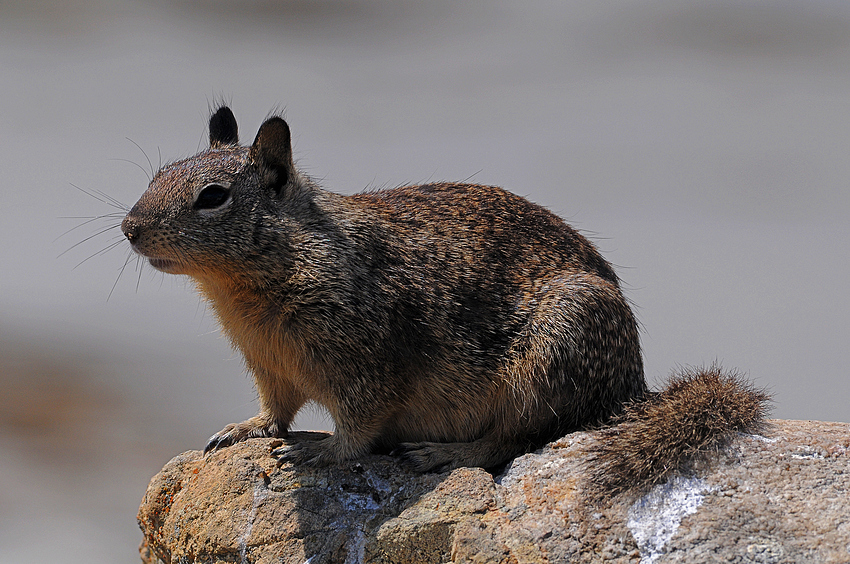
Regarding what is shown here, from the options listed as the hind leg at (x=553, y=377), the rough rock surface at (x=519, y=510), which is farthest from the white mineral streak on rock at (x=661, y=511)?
the hind leg at (x=553, y=377)

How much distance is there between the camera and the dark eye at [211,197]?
4.53 meters

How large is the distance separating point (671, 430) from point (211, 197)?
273 centimetres

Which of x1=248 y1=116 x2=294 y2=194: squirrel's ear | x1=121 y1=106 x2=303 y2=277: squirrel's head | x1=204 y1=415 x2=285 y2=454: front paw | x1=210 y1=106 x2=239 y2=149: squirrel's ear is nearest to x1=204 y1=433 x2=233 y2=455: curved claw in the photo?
x1=204 y1=415 x2=285 y2=454: front paw

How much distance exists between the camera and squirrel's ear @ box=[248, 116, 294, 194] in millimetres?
4656

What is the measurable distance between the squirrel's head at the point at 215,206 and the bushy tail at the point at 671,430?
7.10 ft

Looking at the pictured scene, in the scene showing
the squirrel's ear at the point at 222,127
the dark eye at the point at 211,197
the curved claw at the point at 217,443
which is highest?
the squirrel's ear at the point at 222,127

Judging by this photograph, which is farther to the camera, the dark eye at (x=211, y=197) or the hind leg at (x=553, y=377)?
the hind leg at (x=553, y=377)

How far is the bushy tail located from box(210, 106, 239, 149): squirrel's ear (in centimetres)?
299

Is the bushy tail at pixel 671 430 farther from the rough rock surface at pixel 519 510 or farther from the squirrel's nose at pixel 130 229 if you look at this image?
the squirrel's nose at pixel 130 229

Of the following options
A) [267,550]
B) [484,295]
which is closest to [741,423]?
[484,295]

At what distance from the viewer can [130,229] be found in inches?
173

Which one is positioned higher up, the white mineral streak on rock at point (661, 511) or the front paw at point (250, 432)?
the front paw at point (250, 432)

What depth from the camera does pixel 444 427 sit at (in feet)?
16.1

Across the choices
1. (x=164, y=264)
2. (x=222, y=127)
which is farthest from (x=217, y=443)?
(x=222, y=127)
